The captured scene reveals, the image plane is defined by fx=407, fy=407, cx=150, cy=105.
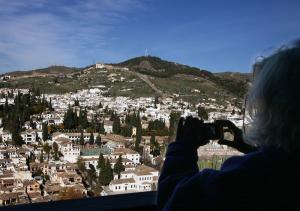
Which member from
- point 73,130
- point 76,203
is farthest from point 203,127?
point 73,130

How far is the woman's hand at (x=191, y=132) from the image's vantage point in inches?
28.0

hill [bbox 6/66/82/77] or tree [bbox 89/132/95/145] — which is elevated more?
hill [bbox 6/66/82/77]

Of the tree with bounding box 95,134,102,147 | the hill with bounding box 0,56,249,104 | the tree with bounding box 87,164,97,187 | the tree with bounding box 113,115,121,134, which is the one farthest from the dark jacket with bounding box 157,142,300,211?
the hill with bounding box 0,56,249,104

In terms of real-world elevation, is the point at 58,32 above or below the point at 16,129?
above

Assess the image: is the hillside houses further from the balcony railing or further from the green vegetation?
the green vegetation

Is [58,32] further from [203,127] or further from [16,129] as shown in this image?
[203,127]


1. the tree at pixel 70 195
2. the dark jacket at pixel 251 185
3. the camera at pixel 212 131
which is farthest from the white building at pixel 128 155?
the dark jacket at pixel 251 185

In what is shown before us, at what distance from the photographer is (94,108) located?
3928 cm

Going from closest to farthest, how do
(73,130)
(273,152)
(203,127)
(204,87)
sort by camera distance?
1. (273,152)
2. (203,127)
3. (73,130)
4. (204,87)

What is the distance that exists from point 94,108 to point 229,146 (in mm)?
38892

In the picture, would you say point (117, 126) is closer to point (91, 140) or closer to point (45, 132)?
point (91, 140)

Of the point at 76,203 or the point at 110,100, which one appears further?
the point at 110,100

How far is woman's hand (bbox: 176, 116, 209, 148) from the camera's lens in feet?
2.33

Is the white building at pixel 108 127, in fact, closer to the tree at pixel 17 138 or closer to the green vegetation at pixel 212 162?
the tree at pixel 17 138
